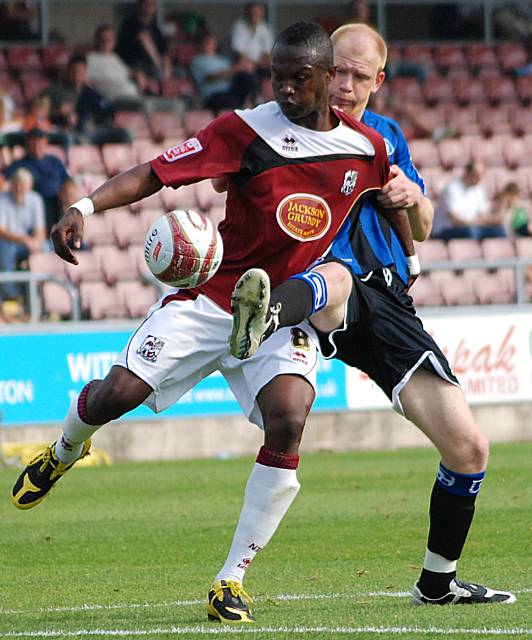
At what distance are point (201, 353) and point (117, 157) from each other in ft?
40.3

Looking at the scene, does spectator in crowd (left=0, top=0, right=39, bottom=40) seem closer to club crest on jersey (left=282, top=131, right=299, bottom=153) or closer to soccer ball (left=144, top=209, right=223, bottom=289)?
club crest on jersey (left=282, top=131, right=299, bottom=153)

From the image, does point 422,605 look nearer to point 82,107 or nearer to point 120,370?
point 120,370

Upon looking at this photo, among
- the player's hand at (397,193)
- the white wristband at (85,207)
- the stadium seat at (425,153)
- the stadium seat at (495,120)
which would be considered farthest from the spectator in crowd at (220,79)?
the white wristband at (85,207)

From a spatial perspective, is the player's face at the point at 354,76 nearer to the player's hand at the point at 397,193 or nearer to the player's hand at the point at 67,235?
the player's hand at the point at 397,193

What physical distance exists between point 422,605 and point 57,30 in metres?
17.5

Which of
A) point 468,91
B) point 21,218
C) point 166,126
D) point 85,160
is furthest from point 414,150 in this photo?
point 21,218

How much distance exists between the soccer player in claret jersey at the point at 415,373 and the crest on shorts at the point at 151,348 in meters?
0.70

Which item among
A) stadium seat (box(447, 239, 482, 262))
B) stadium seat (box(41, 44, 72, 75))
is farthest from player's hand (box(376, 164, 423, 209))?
stadium seat (box(41, 44, 72, 75))

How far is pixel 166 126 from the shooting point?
19469mm

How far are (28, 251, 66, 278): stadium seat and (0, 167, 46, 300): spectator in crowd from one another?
0.29 feet

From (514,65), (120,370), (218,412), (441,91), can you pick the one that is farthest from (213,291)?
(514,65)

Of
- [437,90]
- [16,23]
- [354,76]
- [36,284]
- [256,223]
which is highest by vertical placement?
[354,76]

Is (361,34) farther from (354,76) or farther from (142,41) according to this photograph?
(142,41)

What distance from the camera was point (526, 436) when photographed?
16453 mm
